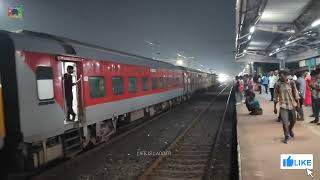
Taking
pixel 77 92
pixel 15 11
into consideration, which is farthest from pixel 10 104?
pixel 15 11

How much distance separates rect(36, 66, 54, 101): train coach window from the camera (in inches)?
356

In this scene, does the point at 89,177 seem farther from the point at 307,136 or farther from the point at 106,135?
the point at 307,136

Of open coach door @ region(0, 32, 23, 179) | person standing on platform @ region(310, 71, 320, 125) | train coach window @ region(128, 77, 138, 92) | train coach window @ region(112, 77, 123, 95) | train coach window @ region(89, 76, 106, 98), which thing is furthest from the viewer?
train coach window @ region(128, 77, 138, 92)

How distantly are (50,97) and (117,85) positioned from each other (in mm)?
5085

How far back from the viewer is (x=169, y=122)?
1952cm

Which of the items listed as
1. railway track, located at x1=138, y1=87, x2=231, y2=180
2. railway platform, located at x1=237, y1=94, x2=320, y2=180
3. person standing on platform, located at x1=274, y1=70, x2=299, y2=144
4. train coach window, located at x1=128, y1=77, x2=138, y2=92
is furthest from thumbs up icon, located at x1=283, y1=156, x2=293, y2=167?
train coach window, located at x1=128, y1=77, x2=138, y2=92

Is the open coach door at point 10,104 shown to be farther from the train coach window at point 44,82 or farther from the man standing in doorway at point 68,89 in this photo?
the man standing in doorway at point 68,89

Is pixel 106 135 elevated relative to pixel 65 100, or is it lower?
lower

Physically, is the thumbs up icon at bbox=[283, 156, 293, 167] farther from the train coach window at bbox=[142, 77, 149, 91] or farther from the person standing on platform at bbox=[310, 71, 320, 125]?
the train coach window at bbox=[142, 77, 149, 91]

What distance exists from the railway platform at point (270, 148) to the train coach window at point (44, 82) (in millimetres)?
4547

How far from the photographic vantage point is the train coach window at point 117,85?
45.8ft

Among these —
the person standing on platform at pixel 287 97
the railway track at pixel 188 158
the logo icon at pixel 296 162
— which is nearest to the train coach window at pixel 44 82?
the railway track at pixel 188 158

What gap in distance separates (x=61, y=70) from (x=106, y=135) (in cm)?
390

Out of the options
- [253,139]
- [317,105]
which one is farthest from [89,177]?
[317,105]
